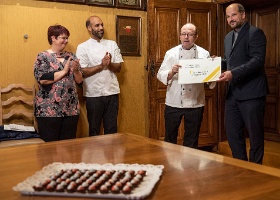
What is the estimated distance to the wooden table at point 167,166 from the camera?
3.71 feet

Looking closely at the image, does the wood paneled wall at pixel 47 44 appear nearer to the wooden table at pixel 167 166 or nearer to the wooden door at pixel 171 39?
the wooden door at pixel 171 39

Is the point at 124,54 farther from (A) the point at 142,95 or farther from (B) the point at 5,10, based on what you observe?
(B) the point at 5,10

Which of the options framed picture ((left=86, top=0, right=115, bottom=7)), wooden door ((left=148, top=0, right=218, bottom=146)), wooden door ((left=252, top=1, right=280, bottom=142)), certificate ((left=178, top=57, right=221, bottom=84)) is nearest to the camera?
certificate ((left=178, top=57, right=221, bottom=84))

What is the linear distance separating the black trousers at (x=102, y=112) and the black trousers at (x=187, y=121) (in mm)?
735

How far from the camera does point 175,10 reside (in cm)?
424

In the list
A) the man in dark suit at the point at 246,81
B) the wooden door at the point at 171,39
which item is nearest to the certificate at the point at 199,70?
the man in dark suit at the point at 246,81

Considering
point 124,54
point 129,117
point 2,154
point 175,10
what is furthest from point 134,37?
point 2,154

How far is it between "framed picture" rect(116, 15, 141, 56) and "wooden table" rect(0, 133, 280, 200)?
7.76ft

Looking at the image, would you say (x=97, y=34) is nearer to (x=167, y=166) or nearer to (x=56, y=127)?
(x=56, y=127)

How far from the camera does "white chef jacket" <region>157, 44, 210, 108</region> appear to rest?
318 centimetres

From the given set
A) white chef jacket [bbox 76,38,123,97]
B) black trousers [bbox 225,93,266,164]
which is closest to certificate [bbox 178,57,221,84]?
black trousers [bbox 225,93,266,164]

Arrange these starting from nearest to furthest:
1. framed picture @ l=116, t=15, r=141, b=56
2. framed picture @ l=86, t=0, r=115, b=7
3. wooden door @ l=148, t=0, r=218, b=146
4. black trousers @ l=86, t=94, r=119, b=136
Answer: black trousers @ l=86, t=94, r=119, b=136, framed picture @ l=86, t=0, r=115, b=7, wooden door @ l=148, t=0, r=218, b=146, framed picture @ l=116, t=15, r=141, b=56

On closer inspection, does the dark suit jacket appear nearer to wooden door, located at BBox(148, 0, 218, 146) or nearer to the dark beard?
wooden door, located at BBox(148, 0, 218, 146)

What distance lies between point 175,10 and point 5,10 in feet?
6.22
